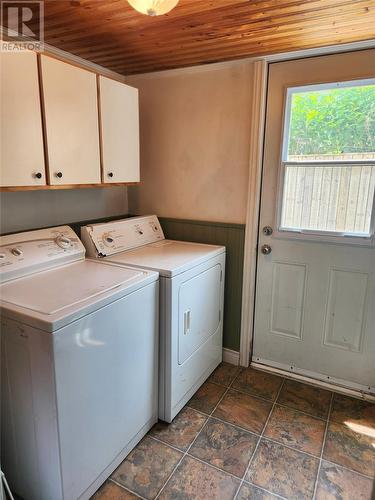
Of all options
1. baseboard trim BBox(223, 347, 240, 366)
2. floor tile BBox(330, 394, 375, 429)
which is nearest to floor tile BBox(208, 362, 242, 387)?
baseboard trim BBox(223, 347, 240, 366)

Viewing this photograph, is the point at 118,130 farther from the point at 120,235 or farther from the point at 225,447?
the point at 225,447

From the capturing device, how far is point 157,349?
1.84 m

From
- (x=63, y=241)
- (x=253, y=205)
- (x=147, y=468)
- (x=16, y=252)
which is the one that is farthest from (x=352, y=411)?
(x=16, y=252)

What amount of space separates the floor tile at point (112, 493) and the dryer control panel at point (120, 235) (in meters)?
1.21

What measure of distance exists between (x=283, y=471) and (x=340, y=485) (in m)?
0.26

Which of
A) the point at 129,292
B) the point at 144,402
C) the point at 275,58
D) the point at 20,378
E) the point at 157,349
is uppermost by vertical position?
the point at 275,58

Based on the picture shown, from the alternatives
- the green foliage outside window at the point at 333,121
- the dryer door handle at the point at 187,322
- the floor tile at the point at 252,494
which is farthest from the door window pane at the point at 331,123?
the floor tile at the point at 252,494

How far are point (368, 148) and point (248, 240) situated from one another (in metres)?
0.93

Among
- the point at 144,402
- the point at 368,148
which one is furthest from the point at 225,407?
the point at 368,148

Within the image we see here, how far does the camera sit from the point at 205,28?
1.71 metres

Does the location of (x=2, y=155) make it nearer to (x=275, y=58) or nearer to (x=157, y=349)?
(x=157, y=349)

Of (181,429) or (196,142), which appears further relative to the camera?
(196,142)

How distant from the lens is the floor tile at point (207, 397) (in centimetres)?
209

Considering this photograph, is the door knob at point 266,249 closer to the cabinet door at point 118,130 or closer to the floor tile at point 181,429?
the cabinet door at point 118,130
